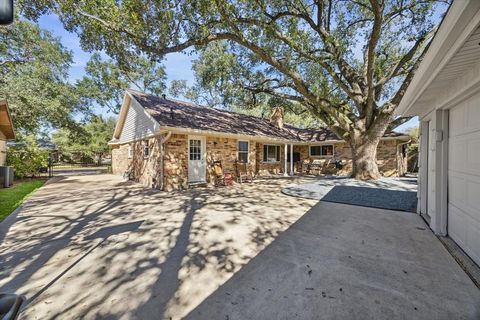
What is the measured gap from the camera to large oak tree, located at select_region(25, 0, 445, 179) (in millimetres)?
6527

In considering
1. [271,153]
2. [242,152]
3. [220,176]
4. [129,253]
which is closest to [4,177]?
[220,176]

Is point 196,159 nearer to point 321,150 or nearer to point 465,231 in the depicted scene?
point 465,231

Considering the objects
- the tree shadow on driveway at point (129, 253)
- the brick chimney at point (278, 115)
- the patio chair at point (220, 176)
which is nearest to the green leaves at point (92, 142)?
the brick chimney at point (278, 115)

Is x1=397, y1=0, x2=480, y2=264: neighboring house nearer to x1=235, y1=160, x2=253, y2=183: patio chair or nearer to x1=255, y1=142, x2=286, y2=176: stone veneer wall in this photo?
x1=235, y1=160, x2=253, y2=183: patio chair

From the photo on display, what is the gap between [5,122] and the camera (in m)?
9.53

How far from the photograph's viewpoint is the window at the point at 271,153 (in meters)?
13.4

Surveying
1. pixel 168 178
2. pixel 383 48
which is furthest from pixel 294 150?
pixel 168 178

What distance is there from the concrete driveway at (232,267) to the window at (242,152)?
21.1 ft

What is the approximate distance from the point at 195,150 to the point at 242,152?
2949 mm

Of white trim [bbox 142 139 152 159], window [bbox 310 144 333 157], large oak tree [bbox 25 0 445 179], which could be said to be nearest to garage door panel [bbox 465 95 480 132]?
large oak tree [bbox 25 0 445 179]

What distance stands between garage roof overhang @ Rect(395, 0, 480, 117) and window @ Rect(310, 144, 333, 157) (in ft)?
35.4

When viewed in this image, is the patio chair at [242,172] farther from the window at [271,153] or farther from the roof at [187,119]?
the window at [271,153]

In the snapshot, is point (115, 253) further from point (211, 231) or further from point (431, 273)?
point (431, 273)

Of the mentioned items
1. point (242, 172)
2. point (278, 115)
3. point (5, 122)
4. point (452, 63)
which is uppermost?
point (278, 115)
